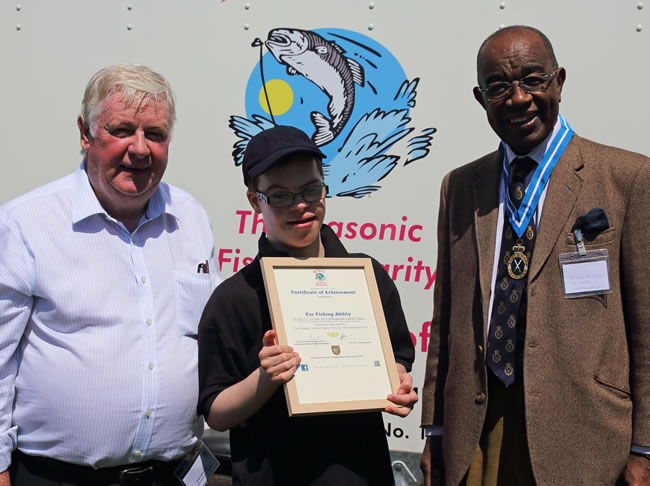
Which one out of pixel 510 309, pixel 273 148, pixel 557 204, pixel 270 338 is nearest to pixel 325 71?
pixel 273 148

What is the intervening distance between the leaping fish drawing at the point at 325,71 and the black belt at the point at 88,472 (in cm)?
145

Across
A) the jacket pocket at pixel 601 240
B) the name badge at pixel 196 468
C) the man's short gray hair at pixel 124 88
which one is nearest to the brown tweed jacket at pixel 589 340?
the jacket pocket at pixel 601 240

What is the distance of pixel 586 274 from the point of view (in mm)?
1978

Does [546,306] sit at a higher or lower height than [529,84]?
lower

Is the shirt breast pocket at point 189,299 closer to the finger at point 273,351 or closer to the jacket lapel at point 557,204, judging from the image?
the finger at point 273,351

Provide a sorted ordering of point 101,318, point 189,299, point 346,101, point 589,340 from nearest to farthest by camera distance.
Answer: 1. point 589,340
2. point 101,318
3. point 189,299
4. point 346,101

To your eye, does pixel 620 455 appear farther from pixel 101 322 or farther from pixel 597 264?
pixel 101 322

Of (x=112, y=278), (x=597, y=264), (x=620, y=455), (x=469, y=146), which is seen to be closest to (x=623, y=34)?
(x=469, y=146)

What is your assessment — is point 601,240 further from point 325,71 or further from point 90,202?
point 90,202

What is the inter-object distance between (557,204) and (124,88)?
4.39 feet

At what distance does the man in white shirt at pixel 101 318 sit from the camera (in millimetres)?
2049

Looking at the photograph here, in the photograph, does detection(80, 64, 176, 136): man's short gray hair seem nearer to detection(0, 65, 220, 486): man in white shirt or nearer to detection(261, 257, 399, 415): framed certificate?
detection(0, 65, 220, 486): man in white shirt

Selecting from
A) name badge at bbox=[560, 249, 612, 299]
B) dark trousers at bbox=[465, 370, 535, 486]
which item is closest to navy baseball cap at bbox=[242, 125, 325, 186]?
name badge at bbox=[560, 249, 612, 299]

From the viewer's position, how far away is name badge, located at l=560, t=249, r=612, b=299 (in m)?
1.97
